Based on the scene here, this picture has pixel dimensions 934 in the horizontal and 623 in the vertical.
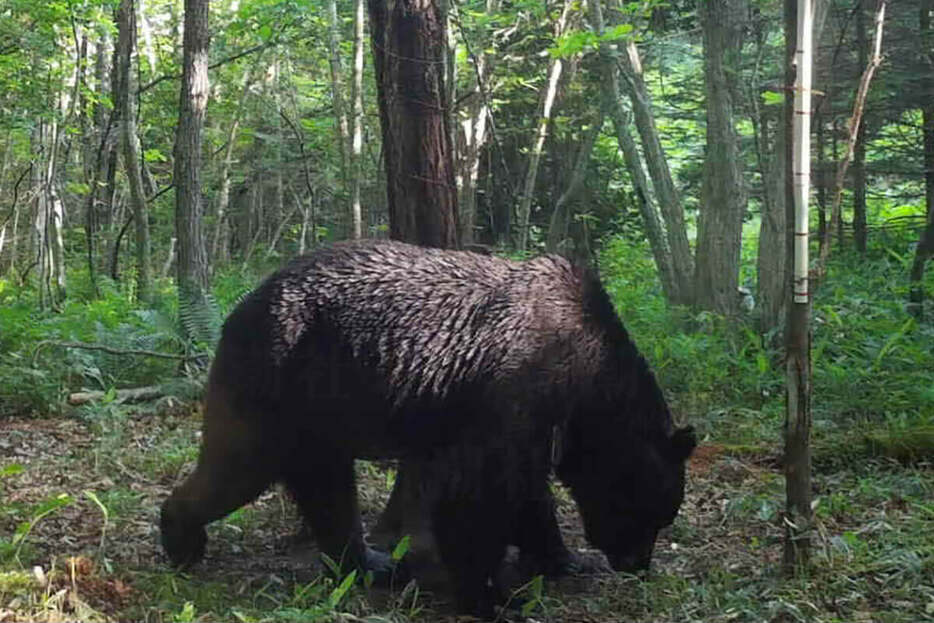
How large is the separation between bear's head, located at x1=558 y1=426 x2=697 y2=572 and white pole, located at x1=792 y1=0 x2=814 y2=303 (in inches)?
45.0

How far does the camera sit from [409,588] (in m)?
4.79

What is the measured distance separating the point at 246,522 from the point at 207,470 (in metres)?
0.92

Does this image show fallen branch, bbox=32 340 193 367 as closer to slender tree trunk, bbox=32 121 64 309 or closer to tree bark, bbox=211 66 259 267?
slender tree trunk, bbox=32 121 64 309

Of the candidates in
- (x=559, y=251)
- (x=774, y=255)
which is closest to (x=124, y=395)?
(x=559, y=251)

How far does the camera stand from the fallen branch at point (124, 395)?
8406 mm

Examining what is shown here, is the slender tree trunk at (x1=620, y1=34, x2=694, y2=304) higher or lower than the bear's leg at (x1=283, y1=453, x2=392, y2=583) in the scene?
higher

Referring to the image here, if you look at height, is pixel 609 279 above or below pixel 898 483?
above

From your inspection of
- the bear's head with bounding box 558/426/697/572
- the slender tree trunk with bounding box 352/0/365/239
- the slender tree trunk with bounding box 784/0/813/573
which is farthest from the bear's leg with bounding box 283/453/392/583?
the slender tree trunk with bounding box 352/0/365/239

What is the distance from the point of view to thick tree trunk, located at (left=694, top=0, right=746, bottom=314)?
10.9m

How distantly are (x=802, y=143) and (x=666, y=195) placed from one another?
7281 mm

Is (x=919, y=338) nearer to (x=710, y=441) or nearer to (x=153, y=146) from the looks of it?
(x=710, y=441)

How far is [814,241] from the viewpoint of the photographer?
17.1 metres

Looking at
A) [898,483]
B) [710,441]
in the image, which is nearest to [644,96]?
[710,441]

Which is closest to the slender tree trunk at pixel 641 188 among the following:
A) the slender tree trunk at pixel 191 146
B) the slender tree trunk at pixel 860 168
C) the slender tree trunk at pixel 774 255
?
the slender tree trunk at pixel 774 255
